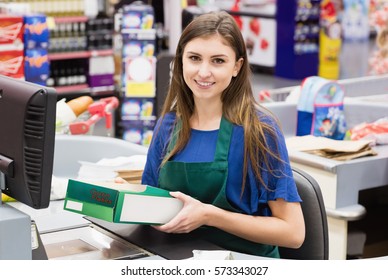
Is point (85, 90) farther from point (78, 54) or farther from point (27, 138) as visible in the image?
point (27, 138)

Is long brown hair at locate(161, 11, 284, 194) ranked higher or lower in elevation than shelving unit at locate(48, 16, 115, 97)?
higher

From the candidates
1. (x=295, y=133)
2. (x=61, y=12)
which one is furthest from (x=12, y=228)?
(x=61, y=12)

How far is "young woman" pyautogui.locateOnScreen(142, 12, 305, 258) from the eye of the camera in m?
2.68

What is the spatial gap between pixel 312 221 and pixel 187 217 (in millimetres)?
725

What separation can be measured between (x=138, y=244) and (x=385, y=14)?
3695 mm

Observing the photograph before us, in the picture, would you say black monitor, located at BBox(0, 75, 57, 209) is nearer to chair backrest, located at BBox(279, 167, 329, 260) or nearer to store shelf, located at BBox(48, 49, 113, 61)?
chair backrest, located at BBox(279, 167, 329, 260)

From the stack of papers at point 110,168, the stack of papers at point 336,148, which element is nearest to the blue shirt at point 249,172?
the stack of papers at point 110,168

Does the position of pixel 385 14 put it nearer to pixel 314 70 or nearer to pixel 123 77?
pixel 123 77

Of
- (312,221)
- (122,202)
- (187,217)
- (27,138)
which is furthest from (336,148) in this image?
(27,138)

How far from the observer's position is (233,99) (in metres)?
2.77

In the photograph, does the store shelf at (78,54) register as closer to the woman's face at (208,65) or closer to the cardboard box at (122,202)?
the woman's face at (208,65)

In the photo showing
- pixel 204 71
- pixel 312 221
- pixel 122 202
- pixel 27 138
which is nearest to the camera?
pixel 27 138

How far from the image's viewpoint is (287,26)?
11.8m

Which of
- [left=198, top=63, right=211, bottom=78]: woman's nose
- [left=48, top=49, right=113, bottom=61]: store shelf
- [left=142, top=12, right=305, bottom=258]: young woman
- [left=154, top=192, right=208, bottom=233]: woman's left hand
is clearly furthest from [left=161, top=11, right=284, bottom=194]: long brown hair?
[left=48, top=49, right=113, bottom=61]: store shelf
